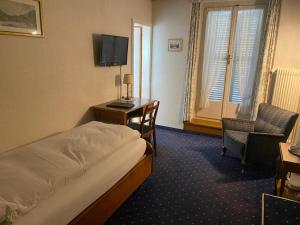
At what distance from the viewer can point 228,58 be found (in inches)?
167

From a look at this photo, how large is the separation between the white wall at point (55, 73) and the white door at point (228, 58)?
180cm

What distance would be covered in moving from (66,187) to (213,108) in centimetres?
366

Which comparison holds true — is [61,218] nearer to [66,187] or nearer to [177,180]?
[66,187]

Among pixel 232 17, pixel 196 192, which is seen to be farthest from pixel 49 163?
pixel 232 17

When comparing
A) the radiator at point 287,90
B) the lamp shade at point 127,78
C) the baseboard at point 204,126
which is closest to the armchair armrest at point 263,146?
the radiator at point 287,90

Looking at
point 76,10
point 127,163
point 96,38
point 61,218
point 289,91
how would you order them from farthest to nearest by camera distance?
point 289,91 < point 96,38 < point 76,10 < point 127,163 < point 61,218

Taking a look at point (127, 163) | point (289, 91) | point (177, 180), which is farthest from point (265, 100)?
point (127, 163)

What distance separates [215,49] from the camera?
4316 mm

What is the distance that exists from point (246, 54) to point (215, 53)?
1.83 ft

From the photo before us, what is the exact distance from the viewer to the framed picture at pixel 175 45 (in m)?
4.38

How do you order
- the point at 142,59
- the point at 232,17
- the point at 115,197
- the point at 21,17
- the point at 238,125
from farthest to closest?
the point at 142,59 < the point at 232,17 < the point at 238,125 < the point at 21,17 < the point at 115,197

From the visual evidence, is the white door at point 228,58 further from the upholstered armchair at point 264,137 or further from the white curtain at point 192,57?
the upholstered armchair at point 264,137

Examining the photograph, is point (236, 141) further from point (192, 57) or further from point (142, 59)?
point (142, 59)

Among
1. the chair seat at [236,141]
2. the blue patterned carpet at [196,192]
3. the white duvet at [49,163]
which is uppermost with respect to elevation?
the white duvet at [49,163]
